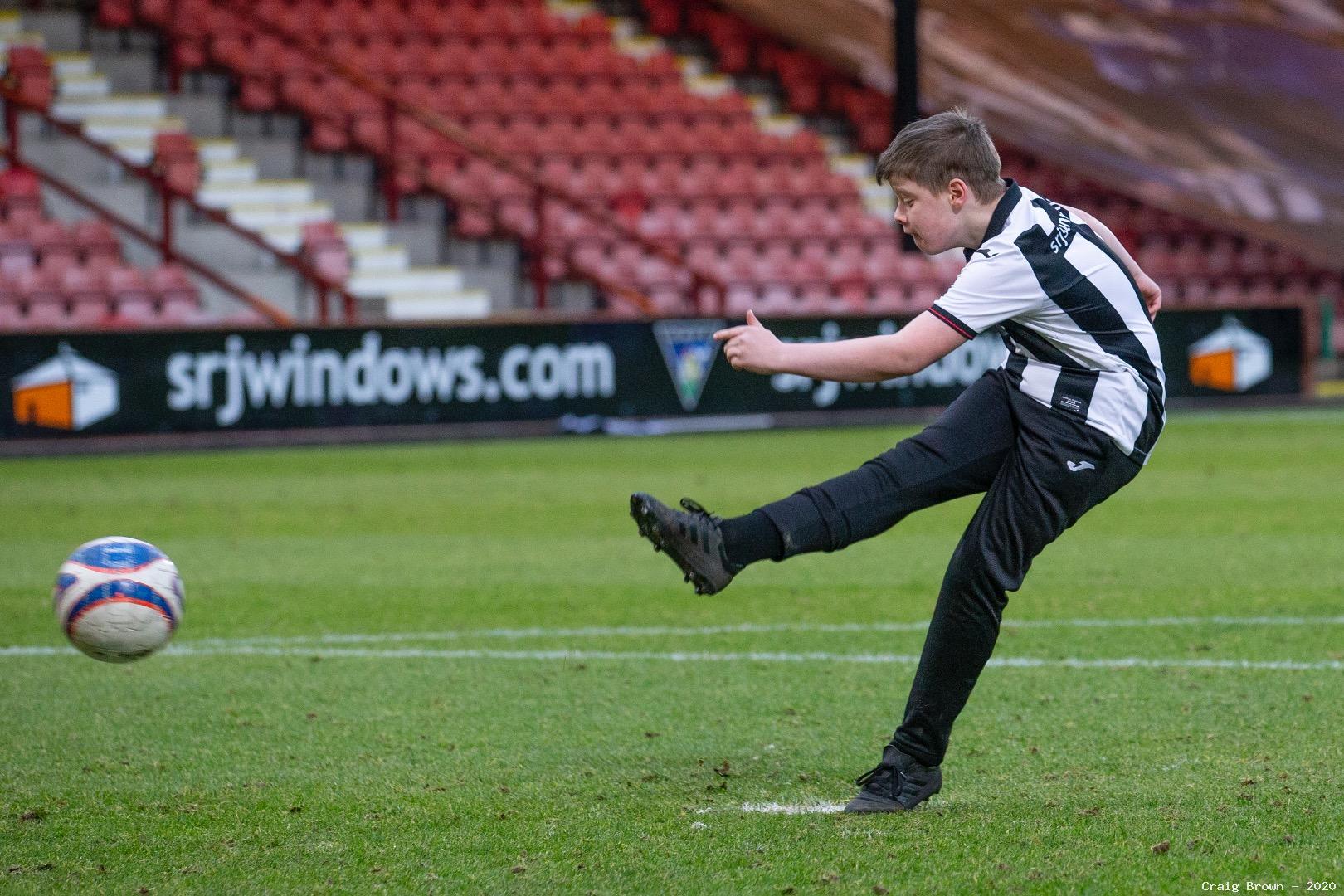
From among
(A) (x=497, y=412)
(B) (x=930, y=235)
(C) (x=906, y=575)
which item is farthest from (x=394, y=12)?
(B) (x=930, y=235)

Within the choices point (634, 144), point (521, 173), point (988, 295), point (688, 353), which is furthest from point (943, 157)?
point (634, 144)

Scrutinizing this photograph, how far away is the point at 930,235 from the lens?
3982 mm

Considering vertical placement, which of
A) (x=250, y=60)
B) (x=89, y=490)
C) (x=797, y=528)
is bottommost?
(x=89, y=490)

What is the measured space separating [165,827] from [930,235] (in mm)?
2462

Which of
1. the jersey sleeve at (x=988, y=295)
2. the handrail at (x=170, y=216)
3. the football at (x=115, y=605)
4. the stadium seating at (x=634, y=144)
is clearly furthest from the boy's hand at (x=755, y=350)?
the stadium seating at (x=634, y=144)

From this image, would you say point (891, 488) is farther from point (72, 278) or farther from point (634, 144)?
point (634, 144)

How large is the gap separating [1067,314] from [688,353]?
42.2 ft

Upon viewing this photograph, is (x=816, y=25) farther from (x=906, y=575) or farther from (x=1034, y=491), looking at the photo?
(x=1034, y=491)

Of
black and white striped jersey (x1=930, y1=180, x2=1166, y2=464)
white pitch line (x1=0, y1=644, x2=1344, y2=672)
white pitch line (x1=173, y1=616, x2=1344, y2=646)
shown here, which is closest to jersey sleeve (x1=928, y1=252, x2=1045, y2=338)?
black and white striped jersey (x1=930, y1=180, x2=1166, y2=464)

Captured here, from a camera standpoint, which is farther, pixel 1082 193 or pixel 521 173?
pixel 1082 193

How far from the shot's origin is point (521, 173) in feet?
63.9

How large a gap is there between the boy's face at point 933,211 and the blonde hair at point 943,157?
2 cm

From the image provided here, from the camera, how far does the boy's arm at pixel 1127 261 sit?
418 centimetres

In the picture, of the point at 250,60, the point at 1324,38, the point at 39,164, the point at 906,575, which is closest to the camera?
the point at 906,575
